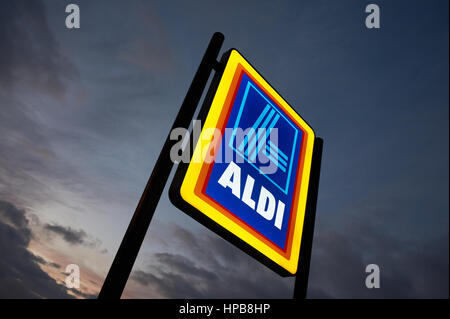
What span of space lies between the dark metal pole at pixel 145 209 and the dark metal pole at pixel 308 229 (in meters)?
1.63

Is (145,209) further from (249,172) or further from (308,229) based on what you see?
(308,229)

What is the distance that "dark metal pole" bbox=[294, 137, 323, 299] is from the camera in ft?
8.10

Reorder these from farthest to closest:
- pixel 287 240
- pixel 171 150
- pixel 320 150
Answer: pixel 320 150
pixel 287 240
pixel 171 150

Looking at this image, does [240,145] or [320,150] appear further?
[320,150]

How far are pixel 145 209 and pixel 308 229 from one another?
1832 millimetres

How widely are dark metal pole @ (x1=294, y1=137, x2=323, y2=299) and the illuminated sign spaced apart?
13 cm

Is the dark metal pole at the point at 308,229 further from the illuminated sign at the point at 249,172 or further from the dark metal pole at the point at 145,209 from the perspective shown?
the dark metal pole at the point at 145,209

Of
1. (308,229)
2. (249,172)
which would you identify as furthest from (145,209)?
(308,229)

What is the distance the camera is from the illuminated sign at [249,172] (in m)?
1.90

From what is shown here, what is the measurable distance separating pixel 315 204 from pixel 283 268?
983 mm

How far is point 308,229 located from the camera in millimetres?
2740
